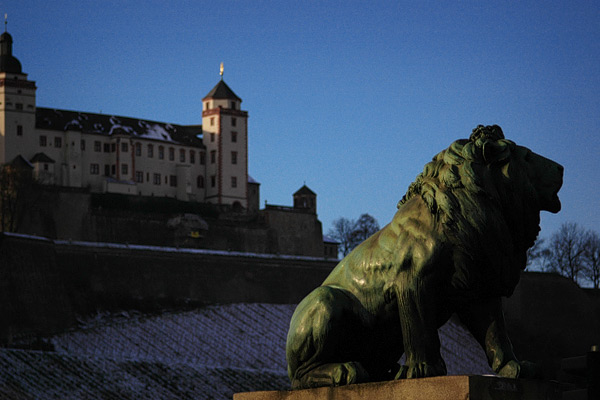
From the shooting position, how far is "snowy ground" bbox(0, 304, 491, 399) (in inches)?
1113

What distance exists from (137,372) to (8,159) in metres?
32.9

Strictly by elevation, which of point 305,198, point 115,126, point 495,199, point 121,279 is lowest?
point 121,279

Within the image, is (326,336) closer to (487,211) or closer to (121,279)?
(487,211)

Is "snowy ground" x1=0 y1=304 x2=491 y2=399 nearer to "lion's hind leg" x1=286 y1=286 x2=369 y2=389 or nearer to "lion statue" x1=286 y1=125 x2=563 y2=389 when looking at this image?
"lion's hind leg" x1=286 y1=286 x2=369 y2=389

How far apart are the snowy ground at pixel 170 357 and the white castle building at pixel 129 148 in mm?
23606

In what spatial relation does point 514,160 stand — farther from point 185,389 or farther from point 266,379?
point 266,379

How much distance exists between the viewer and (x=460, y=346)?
41.0 m

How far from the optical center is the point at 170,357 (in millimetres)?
34344

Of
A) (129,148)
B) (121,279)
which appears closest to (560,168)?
(121,279)

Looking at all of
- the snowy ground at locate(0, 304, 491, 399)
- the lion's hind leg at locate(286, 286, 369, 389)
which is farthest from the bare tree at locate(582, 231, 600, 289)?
the lion's hind leg at locate(286, 286, 369, 389)

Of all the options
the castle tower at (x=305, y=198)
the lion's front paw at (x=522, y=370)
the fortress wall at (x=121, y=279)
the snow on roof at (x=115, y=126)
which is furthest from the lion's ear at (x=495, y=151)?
the castle tower at (x=305, y=198)

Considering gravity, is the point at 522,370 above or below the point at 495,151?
below

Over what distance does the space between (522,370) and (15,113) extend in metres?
61.5

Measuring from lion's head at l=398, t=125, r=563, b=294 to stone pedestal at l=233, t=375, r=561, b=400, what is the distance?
406mm
